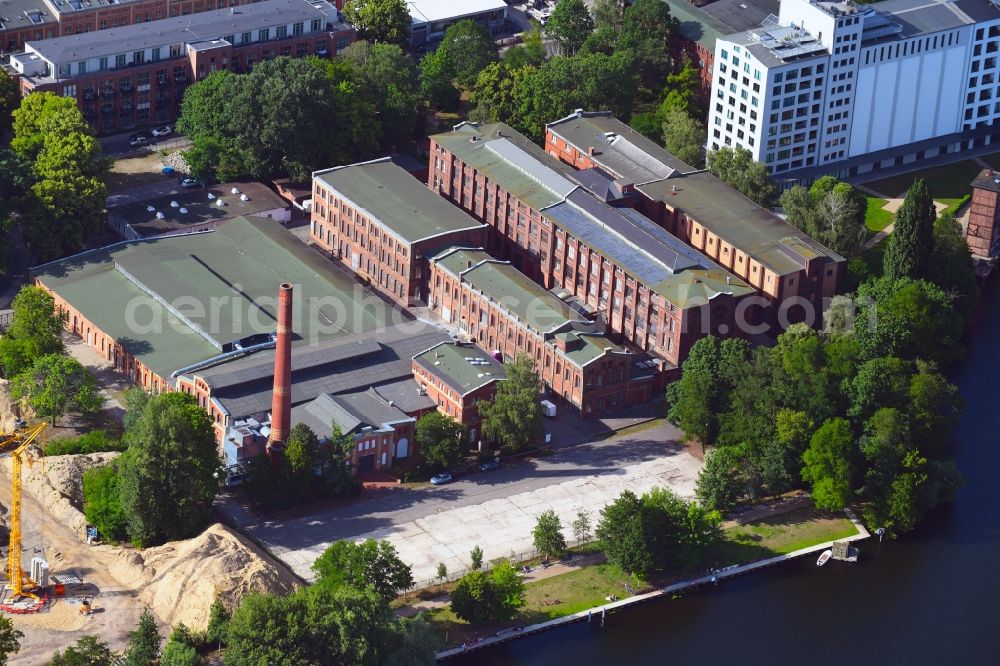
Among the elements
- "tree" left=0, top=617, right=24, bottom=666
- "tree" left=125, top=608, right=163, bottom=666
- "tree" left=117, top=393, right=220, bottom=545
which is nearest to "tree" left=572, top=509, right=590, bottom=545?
"tree" left=117, top=393, right=220, bottom=545

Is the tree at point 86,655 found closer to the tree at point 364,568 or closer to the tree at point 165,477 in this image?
the tree at point 165,477

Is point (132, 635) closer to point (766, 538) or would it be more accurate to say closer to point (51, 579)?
point (51, 579)

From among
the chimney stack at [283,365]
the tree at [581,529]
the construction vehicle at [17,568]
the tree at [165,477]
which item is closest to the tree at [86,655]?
the construction vehicle at [17,568]

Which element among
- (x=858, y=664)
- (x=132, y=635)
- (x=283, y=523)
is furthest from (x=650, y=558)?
(x=132, y=635)

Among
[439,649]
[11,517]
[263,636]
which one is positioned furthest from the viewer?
[11,517]

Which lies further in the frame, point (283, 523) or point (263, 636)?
point (283, 523)

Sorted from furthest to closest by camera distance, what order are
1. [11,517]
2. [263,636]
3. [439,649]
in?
[11,517]
[439,649]
[263,636]

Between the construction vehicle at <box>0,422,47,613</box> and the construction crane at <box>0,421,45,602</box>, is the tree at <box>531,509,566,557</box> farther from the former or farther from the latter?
the construction crane at <box>0,421,45,602</box>
